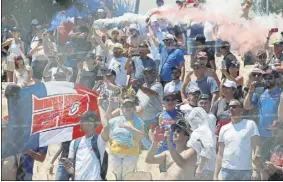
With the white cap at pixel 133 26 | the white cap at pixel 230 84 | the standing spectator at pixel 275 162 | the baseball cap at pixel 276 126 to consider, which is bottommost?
the standing spectator at pixel 275 162

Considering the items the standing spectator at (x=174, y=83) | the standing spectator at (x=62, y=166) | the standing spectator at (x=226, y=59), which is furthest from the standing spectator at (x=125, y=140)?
the standing spectator at (x=226, y=59)

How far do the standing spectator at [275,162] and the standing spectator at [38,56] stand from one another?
402 cm

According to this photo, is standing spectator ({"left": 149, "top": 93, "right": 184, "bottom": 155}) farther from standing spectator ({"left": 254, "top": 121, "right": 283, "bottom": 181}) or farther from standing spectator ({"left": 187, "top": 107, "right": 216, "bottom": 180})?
standing spectator ({"left": 254, "top": 121, "right": 283, "bottom": 181})

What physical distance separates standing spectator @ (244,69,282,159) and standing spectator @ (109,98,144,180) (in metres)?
1.11

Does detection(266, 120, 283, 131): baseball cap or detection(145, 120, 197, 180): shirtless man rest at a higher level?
detection(266, 120, 283, 131): baseball cap

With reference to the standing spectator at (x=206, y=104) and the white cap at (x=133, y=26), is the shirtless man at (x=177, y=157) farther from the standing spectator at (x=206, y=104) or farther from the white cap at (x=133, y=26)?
the white cap at (x=133, y=26)

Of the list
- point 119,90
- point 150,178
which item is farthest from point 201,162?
point 119,90

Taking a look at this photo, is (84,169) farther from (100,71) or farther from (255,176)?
(100,71)

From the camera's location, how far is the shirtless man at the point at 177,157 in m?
6.33

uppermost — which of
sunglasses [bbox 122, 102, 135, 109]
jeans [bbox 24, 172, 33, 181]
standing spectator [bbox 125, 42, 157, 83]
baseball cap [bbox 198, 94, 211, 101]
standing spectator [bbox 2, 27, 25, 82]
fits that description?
standing spectator [bbox 2, 27, 25, 82]

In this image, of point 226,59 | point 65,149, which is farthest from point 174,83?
A: point 65,149

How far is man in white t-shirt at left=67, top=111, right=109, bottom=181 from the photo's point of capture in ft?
21.3

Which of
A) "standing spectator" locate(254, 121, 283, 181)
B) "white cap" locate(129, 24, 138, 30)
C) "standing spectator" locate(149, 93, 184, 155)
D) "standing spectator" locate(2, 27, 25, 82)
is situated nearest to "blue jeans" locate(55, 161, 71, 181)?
"standing spectator" locate(149, 93, 184, 155)

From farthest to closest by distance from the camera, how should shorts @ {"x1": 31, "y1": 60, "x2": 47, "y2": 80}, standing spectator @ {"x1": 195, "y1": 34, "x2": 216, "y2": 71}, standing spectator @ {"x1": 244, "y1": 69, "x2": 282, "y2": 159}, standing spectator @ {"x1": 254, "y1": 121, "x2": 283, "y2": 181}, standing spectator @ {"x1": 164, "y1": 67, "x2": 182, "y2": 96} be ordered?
shorts @ {"x1": 31, "y1": 60, "x2": 47, "y2": 80}
standing spectator @ {"x1": 195, "y1": 34, "x2": 216, "y2": 71}
standing spectator @ {"x1": 164, "y1": 67, "x2": 182, "y2": 96}
standing spectator @ {"x1": 244, "y1": 69, "x2": 282, "y2": 159}
standing spectator @ {"x1": 254, "y1": 121, "x2": 283, "y2": 181}
